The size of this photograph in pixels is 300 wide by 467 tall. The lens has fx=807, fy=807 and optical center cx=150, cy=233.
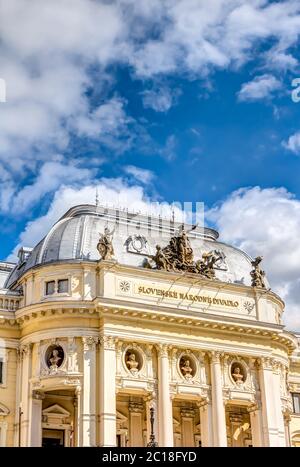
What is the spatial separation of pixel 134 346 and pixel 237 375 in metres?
7.20

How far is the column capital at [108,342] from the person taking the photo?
150 ft

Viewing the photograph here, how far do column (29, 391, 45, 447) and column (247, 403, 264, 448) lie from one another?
A: 43.3 ft

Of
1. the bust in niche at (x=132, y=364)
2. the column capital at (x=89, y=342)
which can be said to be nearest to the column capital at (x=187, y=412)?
the bust in niche at (x=132, y=364)

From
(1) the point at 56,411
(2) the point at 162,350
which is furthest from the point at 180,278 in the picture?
(1) the point at 56,411

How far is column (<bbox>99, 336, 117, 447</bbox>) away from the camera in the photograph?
144ft

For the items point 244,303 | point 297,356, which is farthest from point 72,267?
point 297,356

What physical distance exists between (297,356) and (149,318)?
48.9 feet

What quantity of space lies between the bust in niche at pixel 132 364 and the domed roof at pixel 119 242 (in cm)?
646

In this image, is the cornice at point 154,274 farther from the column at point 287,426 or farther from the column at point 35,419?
the column at point 287,426

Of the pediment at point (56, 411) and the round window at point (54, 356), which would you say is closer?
the round window at point (54, 356)

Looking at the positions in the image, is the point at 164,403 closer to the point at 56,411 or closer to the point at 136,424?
the point at 136,424

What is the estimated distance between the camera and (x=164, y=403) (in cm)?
4619

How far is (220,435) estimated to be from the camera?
47.3 metres

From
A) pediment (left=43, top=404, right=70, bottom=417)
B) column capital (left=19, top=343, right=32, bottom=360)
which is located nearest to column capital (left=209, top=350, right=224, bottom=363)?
pediment (left=43, top=404, right=70, bottom=417)
